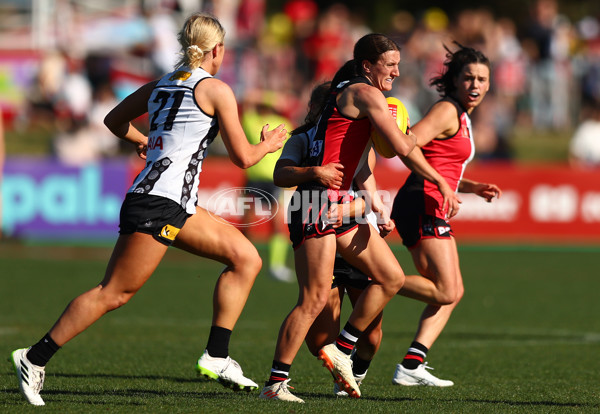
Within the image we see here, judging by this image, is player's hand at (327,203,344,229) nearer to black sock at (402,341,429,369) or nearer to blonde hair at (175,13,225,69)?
blonde hair at (175,13,225,69)

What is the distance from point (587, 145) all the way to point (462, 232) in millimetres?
3421

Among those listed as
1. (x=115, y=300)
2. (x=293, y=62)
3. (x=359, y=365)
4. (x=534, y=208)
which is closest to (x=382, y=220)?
(x=359, y=365)

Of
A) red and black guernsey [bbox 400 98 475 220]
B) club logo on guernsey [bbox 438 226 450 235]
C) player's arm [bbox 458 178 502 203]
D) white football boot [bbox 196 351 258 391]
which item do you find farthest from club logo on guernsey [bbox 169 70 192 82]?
player's arm [bbox 458 178 502 203]

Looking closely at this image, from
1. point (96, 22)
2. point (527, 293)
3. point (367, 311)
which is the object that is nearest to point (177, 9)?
point (96, 22)

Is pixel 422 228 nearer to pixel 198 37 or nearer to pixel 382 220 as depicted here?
pixel 382 220

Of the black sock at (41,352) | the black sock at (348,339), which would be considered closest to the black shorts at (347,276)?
the black sock at (348,339)

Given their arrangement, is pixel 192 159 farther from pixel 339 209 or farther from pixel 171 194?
pixel 339 209

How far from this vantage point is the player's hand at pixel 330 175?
6023mm

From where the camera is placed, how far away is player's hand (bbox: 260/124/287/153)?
6039 millimetres

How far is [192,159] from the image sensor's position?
5953 mm

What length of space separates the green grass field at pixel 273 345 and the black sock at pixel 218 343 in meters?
0.27

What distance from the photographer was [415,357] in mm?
7250

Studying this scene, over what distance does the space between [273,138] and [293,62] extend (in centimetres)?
1776

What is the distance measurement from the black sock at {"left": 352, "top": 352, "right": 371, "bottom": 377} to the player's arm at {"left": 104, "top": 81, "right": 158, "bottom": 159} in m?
1.95
